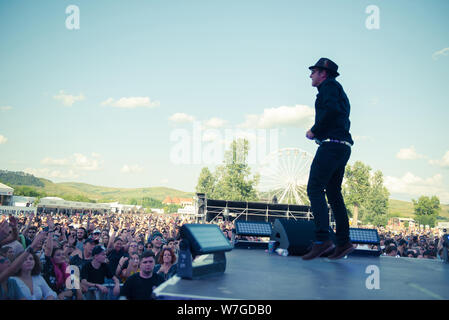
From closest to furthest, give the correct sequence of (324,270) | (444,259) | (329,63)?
(324,270) → (329,63) → (444,259)

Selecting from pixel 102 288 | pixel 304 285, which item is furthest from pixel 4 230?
pixel 304 285

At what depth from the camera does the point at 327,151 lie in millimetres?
3459

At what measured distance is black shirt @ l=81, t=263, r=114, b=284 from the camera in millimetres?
5922

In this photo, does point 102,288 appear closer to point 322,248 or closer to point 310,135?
point 322,248

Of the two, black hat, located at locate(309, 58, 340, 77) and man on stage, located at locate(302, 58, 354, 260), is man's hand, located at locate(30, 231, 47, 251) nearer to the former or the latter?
man on stage, located at locate(302, 58, 354, 260)

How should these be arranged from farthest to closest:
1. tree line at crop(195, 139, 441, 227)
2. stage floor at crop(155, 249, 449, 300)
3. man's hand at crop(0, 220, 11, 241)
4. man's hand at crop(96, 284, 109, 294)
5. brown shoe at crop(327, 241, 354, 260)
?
tree line at crop(195, 139, 441, 227), man's hand at crop(0, 220, 11, 241), man's hand at crop(96, 284, 109, 294), brown shoe at crop(327, 241, 354, 260), stage floor at crop(155, 249, 449, 300)

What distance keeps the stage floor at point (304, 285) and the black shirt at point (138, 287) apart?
5.00 feet

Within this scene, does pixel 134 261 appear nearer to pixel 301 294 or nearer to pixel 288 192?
pixel 301 294

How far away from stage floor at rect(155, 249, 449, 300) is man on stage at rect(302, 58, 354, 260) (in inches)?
10.7

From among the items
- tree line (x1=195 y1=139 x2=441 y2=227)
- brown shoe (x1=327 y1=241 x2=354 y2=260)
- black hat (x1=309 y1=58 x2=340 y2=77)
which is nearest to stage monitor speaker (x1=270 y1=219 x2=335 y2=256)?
brown shoe (x1=327 y1=241 x2=354 y2=260)

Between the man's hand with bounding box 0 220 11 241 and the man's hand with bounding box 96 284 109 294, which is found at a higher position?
the man's hand with bounding box 0 220 11 241
